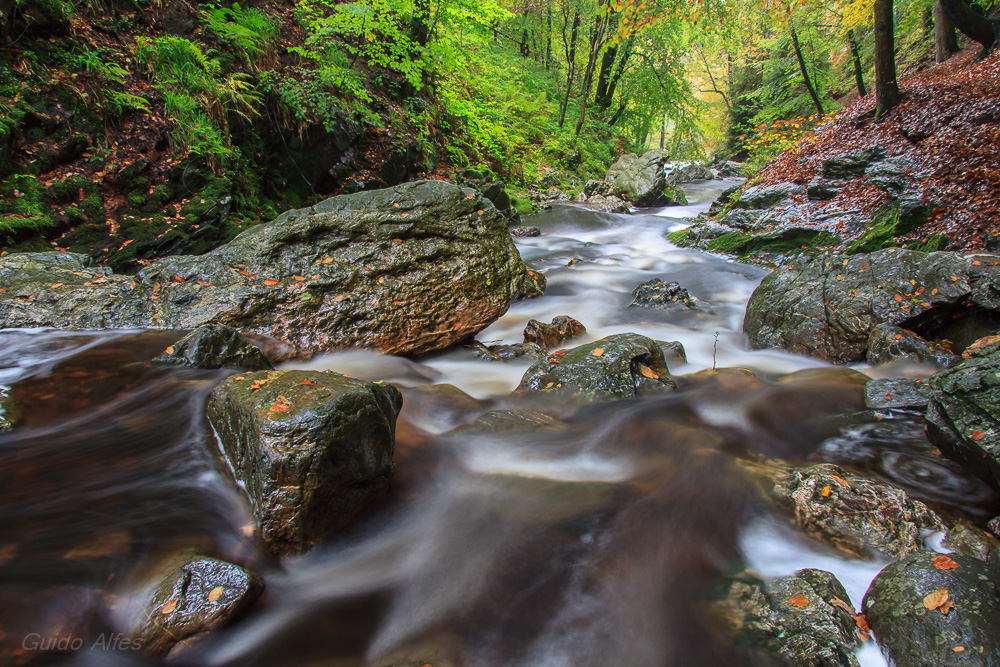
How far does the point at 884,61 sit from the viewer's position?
888cm

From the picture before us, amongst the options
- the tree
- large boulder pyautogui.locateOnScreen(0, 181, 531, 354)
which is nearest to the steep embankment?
the tree

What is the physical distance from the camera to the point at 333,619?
7.63 ft

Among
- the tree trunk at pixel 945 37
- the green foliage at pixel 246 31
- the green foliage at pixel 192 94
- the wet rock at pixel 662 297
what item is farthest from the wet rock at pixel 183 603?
the tree trunk at pixel 945 37

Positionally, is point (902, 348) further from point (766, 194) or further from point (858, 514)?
point (766, 194)

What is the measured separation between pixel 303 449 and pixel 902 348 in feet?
17.7

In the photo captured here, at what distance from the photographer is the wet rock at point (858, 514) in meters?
2.61

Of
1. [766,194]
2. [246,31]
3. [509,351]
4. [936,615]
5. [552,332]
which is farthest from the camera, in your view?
[766,194]

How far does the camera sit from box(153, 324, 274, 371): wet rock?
3.88 metres

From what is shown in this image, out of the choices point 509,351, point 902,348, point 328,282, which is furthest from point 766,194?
point 328,282

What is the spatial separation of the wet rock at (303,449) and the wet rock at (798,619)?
208cm

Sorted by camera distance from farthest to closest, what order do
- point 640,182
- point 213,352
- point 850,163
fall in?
1. point 640,182
2. point 850,163
3. point 213,352

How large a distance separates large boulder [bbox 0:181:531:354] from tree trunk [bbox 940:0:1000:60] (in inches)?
490

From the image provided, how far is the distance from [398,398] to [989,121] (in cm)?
1050

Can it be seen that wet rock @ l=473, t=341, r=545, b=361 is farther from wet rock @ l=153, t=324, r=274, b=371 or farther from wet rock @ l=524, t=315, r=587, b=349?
wet rock @ l=153, t=324, r=274, b=371
